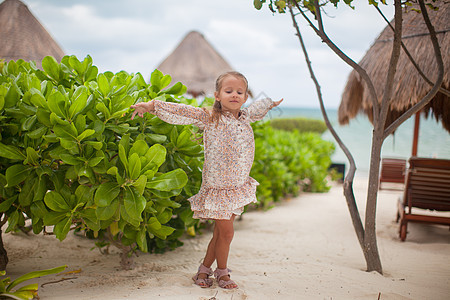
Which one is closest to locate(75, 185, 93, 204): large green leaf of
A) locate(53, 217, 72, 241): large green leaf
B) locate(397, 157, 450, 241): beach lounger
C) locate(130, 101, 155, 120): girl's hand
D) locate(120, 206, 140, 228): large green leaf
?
locate(53, 217, 72, 241): large green leaf

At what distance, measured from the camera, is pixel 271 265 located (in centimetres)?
307

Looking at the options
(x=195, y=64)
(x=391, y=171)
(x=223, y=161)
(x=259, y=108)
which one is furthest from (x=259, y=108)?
(x=195, y=64)

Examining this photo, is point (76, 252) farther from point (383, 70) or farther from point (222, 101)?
point (383, 70)

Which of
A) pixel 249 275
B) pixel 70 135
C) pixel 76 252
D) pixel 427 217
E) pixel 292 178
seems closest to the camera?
pixel 70 135

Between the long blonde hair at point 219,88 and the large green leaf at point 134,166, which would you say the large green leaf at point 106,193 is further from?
the long blonde hair at point 219,88

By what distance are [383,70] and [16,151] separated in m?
3.97

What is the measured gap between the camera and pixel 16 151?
2217 mm

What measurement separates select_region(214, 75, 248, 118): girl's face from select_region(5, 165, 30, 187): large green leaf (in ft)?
4.17

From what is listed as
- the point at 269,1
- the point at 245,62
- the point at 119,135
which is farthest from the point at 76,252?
the point at 245,62

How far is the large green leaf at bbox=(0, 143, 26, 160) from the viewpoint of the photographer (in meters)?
2.15

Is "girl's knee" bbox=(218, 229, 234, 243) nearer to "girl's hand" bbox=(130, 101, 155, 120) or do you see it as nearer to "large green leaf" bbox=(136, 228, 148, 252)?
"large green leaf" bbox=(136, 228, 148, 252)

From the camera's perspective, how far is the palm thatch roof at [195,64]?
11.4 metres

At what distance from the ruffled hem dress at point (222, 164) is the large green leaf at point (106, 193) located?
0.52m

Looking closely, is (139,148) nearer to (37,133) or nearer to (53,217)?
(37,133)
